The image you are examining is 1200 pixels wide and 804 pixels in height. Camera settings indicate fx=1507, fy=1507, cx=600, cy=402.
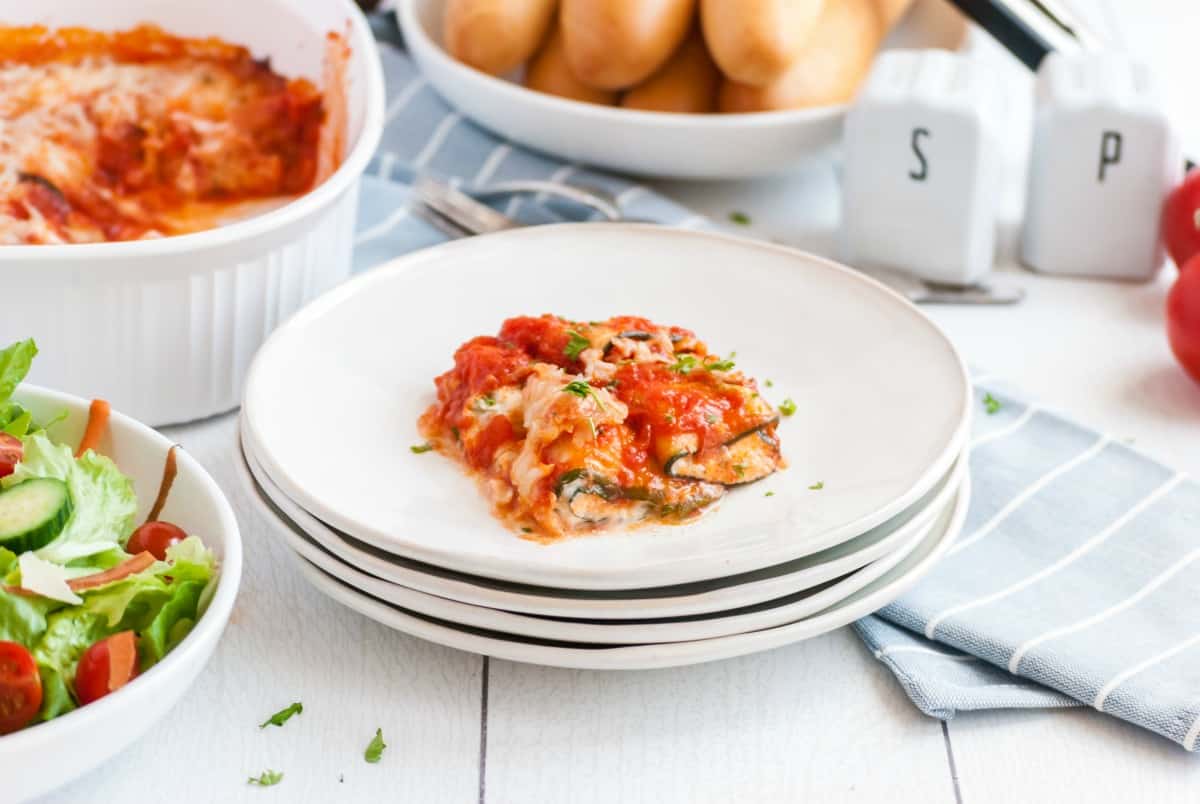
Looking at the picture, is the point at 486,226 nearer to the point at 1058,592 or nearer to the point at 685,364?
the point at 685,364

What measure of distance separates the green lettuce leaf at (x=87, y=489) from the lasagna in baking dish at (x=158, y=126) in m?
0.94

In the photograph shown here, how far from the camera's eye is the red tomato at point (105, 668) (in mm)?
1657

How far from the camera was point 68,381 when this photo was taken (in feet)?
7.89

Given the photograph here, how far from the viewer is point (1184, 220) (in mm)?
3072

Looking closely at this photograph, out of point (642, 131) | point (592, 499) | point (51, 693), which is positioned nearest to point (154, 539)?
point (51, 693)

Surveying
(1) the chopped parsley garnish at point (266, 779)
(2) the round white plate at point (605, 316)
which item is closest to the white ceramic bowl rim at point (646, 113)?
(2) the round white plate at point (605, 316)

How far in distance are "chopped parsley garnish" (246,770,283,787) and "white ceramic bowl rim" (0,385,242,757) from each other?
218 millimetres

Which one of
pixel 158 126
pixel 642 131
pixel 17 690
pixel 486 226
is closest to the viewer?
pixel 17 690

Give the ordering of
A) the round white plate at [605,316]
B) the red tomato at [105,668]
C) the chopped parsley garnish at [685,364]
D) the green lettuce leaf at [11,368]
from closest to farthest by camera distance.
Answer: the red tomato at [105,668]
the round white plate at [605,316]
the green lettuce leaf at [11,368]
the chopped parsley garnish at [685,364]

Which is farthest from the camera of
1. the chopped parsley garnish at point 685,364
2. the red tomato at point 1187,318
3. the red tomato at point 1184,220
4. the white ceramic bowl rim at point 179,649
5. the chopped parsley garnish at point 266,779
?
the red tomato at point 1184,220

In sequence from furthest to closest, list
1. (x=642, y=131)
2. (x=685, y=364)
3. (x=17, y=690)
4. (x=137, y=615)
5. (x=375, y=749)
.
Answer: (x=642, y=131) → (x=685, y=364) → (x=375, y=749) → (x=137, y=615) → (x=17, y=690)

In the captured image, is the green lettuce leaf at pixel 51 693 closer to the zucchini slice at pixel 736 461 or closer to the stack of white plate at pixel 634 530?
the stack of white plate at pixel 634 530

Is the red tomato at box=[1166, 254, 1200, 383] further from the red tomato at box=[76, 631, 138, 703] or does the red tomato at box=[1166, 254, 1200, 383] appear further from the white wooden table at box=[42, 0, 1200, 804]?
the red tomato at box=[76, 631, 138, 703]

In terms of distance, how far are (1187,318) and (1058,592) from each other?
2.80 feet
